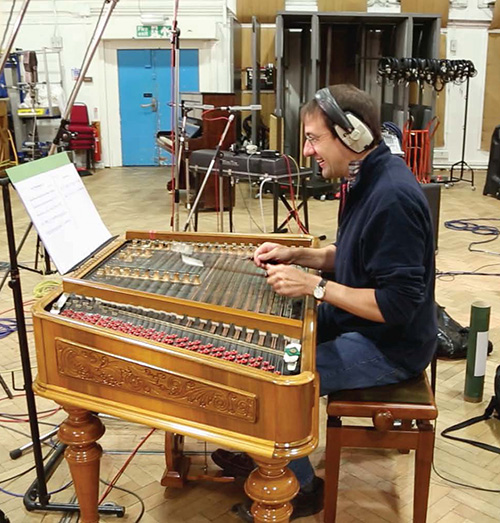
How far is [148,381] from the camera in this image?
141 centimetres

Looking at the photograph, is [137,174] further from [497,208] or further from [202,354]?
[202,354]

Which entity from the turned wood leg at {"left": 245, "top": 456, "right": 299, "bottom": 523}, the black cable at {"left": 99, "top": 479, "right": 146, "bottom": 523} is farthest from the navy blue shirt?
the black cable at {"left": 99, "top": 479, "right": 146, "bottom": 523}

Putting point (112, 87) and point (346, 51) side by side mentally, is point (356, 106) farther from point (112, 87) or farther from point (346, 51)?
point (112, 87)

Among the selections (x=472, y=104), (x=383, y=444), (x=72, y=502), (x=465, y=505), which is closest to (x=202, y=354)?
(x=383, y=444)

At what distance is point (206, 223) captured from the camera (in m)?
6.28

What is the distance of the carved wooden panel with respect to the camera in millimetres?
1309

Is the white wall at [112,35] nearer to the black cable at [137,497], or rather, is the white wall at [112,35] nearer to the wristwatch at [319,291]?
the black cable at [137,497]

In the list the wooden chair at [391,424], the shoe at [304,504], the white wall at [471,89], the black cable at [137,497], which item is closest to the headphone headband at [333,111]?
the wooden chair at [391,424]

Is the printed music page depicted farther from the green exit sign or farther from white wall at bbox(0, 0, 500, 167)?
the green exit sign

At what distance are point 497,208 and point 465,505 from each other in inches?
218

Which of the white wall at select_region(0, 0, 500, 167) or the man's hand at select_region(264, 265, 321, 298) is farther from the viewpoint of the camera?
the white wall at select_region(0, 0, 500, 167)

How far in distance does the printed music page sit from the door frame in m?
8.31

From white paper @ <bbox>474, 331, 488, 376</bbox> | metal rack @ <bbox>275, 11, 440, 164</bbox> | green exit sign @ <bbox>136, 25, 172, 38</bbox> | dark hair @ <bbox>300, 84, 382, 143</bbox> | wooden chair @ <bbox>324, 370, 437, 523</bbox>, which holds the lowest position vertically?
white paper @ <bbox>474, 331, 488, 376</bbox>

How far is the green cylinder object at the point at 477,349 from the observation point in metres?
2.75
